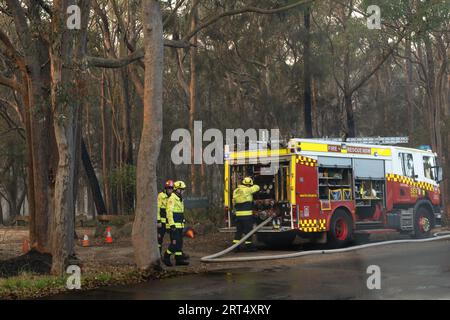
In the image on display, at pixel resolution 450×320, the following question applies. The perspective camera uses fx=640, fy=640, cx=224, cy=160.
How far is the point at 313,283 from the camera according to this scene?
35.2 feet

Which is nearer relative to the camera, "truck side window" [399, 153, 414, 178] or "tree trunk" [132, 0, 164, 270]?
"tree trunk" [132, 0, 164, 270]

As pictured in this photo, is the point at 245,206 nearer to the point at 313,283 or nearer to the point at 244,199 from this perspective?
the point at 244,199

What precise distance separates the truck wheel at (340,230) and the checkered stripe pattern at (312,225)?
36 centimetres

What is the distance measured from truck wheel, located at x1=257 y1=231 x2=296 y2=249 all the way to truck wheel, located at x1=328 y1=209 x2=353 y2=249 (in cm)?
104

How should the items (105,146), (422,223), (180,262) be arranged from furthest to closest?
1. (105,146)
2. (422,223)
3. (180,262)

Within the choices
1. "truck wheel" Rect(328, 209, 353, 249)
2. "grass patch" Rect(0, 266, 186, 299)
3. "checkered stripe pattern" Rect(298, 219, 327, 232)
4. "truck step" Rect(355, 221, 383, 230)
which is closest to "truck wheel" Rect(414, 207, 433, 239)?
"truck step" Rect(355, 221, 383, 230)

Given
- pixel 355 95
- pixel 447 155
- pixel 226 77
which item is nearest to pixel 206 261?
pixel 226 77

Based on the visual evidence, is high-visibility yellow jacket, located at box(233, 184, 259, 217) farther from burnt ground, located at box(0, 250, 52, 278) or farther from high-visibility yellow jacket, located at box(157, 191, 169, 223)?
burnt ground, located at box(0, 250, 52, 278)

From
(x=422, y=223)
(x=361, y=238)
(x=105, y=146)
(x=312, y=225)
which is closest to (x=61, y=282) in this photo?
(x=312, y=225)

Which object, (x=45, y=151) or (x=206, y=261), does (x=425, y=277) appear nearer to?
(x=206, y=261)

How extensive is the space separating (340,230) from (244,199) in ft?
9.74

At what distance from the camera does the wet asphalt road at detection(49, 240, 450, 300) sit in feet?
31.4

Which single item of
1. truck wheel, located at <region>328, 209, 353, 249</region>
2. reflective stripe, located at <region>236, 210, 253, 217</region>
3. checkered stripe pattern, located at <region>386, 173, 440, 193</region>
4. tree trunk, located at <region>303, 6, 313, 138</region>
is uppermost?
tree trunk, located at <region>303, 6, 313, 138</region>

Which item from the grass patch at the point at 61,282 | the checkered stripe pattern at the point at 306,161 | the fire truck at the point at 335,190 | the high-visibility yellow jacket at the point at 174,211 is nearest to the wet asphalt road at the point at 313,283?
the grass patch at the point at 61,282
